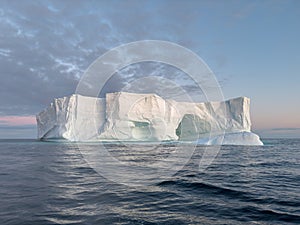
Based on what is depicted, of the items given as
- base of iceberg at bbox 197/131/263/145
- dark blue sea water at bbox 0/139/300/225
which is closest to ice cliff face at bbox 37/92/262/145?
base of iceberg at bbox 197/131/263/145

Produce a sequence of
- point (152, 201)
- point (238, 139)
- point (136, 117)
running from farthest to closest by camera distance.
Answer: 1. point (136, 117)
2. point (238, 139)
3. point (152, 201)

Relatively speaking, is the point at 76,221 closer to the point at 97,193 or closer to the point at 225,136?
the point at 97,193

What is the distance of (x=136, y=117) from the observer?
43000 mm

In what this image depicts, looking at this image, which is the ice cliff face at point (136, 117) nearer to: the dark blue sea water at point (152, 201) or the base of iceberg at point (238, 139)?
the base of iceberg at point (238, 139)

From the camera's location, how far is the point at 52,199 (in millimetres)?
6535

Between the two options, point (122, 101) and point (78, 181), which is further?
point (122, 101)

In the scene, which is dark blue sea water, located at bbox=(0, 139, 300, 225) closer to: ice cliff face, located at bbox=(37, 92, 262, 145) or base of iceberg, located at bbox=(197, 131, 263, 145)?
base of iceberg, located at bbox=(197, 131, 263, 145)

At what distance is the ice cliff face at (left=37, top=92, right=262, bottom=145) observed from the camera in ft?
138

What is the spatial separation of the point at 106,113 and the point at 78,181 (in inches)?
1356

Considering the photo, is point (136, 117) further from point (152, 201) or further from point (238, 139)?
point (152, 201)

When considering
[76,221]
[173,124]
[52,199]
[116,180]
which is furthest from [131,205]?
[173,124]

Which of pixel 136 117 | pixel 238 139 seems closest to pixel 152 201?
pixel 238 139

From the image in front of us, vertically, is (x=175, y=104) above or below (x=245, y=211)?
above

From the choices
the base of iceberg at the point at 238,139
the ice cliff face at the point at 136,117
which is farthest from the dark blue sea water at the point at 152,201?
the ice cliff face at the point at 136,117
